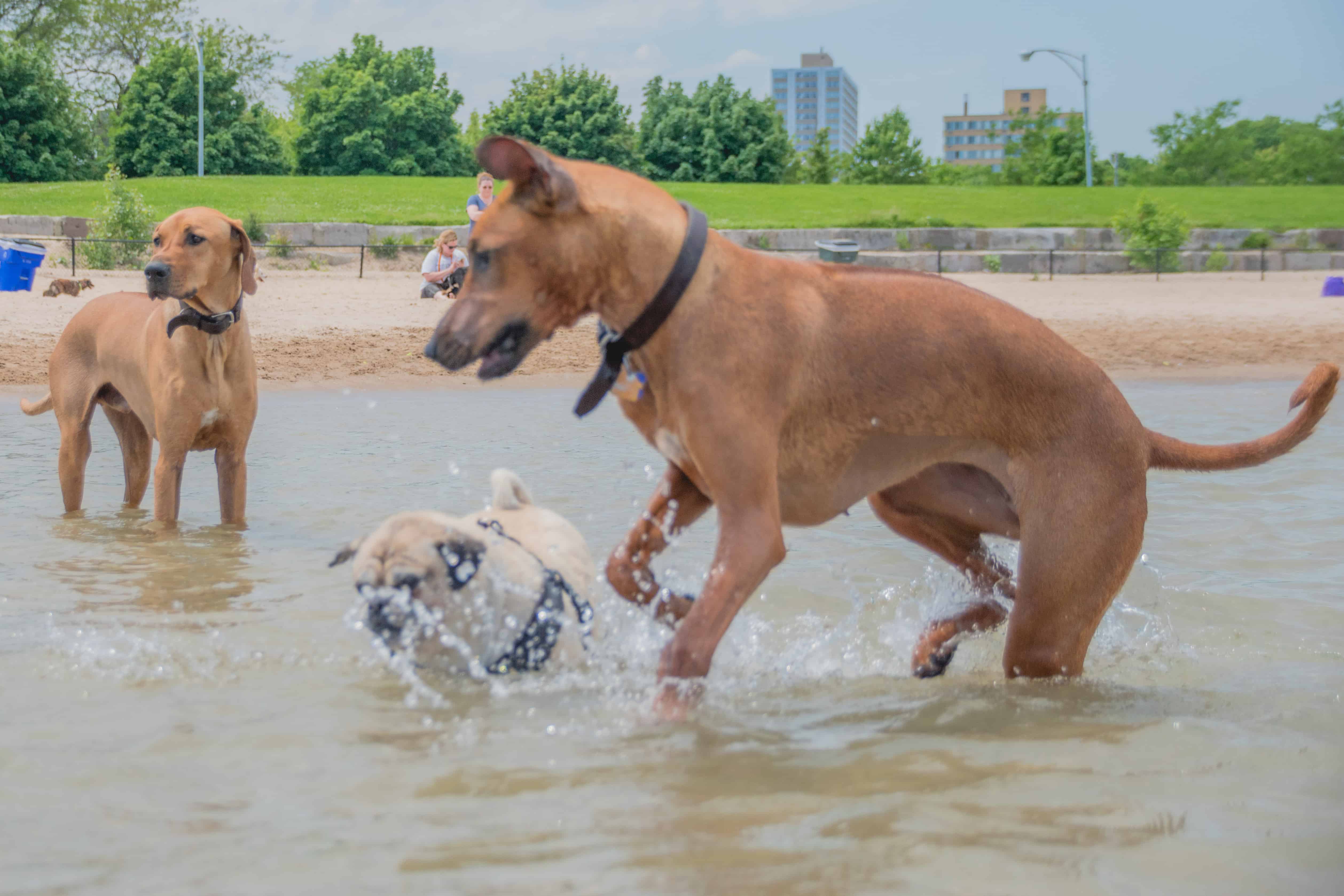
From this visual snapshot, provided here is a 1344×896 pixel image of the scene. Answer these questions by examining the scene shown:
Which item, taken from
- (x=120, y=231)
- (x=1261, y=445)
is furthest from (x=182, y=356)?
(x=120, y=231)

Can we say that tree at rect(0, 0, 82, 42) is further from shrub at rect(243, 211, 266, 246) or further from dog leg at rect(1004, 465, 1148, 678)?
dog leg at rect(1004, 465, 1148, 678)

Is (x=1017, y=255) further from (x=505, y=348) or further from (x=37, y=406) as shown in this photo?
(x=505, y=348)

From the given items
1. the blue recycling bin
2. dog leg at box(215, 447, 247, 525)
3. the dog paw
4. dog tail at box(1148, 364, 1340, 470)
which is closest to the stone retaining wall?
the blue recycling bin

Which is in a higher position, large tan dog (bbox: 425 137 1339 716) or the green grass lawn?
the green grass lawn

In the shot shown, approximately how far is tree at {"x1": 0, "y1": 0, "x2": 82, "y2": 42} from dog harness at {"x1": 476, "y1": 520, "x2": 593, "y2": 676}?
57146 millimetres

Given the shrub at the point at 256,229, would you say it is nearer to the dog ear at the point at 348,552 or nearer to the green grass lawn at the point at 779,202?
the green grass lawn at the point at 779,202

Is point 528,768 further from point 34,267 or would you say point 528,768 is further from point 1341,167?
point 1341,167

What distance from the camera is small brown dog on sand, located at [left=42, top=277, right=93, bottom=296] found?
1595 centimetres

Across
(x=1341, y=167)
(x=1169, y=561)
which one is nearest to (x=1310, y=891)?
(x=1169, y=561)

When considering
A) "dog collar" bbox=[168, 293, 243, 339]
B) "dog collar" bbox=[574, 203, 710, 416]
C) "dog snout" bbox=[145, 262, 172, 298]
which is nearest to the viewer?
"dog collar" bbox=[574, 203, 710, 416]

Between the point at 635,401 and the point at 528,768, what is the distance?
97 cm

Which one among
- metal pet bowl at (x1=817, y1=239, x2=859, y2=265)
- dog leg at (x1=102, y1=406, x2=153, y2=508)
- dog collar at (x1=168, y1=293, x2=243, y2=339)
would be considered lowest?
dog leg at (x1=102, y1=406, x2=153, y2=508)

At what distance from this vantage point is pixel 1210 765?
3.22 meters

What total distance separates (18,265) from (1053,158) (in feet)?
134
